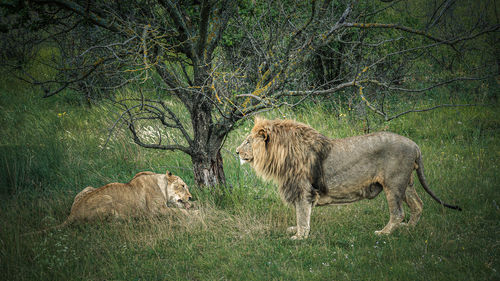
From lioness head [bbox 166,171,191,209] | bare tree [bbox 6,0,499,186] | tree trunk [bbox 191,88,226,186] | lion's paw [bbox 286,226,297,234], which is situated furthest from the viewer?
lioness head [bbox 166,171,191,209]

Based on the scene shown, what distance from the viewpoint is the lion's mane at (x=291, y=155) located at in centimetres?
504

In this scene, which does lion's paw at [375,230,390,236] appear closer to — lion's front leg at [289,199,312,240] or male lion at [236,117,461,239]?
male lion at [236,117,461,239]

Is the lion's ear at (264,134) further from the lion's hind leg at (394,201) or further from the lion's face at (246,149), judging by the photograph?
the lion's hind leg at (394,201)

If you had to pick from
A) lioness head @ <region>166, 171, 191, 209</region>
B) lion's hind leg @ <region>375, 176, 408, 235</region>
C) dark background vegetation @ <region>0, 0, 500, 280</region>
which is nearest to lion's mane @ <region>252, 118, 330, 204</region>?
dark background vegetation @ <region>0, 0, 500, 280</region>

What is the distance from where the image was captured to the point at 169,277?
13.8ft

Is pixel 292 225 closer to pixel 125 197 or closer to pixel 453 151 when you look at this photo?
pixel 125 197

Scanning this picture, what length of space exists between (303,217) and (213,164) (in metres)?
1.91

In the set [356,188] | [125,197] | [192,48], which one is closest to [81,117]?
[125,197]

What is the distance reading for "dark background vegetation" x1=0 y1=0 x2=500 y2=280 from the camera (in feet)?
14.2

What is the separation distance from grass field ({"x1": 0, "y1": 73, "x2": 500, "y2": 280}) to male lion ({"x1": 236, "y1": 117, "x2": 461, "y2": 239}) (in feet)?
1.53

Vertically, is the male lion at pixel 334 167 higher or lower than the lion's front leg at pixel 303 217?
higher

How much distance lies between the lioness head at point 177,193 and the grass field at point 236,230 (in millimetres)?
214

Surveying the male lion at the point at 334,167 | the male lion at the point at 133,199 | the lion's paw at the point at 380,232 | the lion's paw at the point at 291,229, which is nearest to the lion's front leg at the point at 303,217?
the male lion at the point at 334,167

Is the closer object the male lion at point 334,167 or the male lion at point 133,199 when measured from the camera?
the male lion at point 334,167
